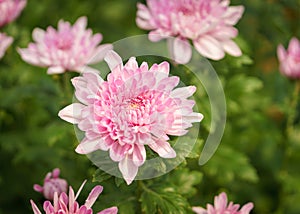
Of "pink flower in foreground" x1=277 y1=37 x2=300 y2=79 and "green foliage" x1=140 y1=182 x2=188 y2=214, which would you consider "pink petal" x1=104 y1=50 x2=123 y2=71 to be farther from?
"pink flower in foreground" x1=277 y1=37 x2=300 y2=79

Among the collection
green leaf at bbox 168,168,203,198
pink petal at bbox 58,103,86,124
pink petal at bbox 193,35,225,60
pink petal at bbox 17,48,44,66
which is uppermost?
pink petal at bbox 58,103,86,124

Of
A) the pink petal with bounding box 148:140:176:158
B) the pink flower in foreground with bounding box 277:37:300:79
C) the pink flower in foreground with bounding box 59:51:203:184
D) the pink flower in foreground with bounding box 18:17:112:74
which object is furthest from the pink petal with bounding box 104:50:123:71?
the pink flower in foreground with bounding box 277:37:300:79

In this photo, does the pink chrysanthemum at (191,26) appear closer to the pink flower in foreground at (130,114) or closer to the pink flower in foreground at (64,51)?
the pink flower in foreground at (64,51)

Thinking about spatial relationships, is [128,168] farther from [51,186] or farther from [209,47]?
[209,47]

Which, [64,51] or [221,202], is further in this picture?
[64,51]

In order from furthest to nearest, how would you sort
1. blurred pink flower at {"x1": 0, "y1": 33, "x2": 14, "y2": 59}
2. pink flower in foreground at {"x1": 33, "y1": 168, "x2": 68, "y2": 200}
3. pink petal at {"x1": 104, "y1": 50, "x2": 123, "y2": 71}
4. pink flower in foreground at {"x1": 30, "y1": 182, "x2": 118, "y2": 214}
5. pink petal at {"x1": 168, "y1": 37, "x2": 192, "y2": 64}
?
blurred pink flower at {"x1": 0, "y1": 33, "x2": 14, "y2": 59} < pink petal at {"x1": 168, "y1": 37, "x2": 192, "y2": 64} < pink flower in foreground at {"x1": 33, "y1": 168, "x2": 68, "y2": 200} < pink petal at {"x1": 104, "y1": 50, "x2": 123, "y2": 71} < pink flower in foreground at {"x1": 30, "y1": 182, "x2": 118, "y2": 214}

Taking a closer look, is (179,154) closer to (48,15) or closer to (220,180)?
(220,180)

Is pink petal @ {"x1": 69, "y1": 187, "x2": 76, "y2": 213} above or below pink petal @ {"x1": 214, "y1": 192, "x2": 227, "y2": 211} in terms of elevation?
above

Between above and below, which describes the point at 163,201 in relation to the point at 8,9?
below

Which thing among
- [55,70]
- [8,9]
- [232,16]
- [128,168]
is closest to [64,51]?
[55,70]
